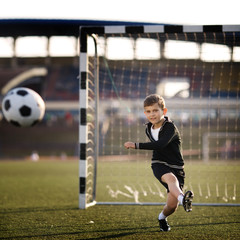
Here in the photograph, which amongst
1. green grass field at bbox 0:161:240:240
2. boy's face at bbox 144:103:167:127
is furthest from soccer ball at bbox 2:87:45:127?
boy's face at bbox 144:103:167:127

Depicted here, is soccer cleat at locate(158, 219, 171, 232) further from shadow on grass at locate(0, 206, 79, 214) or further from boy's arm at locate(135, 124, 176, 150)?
shadow on grass at locate(0, 206, 79, 214)

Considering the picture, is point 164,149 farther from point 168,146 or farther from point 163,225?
point 163,225

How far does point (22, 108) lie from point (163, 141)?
3.32m

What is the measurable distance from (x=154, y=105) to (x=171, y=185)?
0.71m

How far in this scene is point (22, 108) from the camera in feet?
21.1

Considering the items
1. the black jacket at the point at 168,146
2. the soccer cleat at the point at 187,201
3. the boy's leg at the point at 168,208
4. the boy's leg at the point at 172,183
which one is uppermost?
the black jacket at the point at 168,146

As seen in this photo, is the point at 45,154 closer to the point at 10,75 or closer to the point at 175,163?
the point at 10,75

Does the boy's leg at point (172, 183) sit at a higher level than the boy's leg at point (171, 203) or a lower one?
higher

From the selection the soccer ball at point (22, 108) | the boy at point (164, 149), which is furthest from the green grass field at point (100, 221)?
the soccer ball at point (22, 108)

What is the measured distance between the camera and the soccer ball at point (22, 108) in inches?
255

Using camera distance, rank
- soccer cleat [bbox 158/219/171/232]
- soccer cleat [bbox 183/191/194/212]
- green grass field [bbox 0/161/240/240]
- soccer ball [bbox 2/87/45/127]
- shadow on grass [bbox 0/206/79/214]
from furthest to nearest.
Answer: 1. soccer ball [bbox 2/87/45/127]
2. shadow on grass [bbox 0/206/79/214]
3. soccer cleat [bbox 158/219/171/232]
4. green grass field [bbox 0/161/240/240]
5. soccer cleat [bbox 183/191/194/212]

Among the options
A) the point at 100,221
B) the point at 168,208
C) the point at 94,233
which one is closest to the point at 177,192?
the point at 168,208

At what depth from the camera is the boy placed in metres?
3.67

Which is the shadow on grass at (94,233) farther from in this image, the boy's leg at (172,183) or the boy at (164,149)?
the boy's leg at (172,183)
